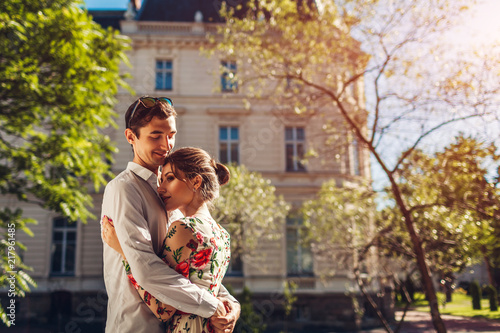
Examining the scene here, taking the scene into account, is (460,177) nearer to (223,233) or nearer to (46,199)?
(223,233)

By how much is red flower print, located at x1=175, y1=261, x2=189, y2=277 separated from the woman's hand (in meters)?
0.30

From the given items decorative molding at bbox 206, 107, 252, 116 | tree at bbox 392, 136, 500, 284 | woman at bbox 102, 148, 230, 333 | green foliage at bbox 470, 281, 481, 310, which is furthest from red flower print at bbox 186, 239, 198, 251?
decorative molding at bbox 206, 107, 252, 116

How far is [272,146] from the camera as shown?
1686cm

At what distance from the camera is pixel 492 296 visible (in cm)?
677

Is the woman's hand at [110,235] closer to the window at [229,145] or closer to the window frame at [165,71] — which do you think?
the window at [229,145]

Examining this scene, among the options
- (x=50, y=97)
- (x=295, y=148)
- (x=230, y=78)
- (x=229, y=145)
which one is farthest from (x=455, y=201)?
(x=229, y=145)

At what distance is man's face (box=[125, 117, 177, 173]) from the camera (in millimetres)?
2115

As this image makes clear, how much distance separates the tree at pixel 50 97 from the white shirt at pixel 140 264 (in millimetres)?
5365

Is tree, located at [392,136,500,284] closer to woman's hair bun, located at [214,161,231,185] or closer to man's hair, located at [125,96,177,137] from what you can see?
woman's hair bun, located at [214,161,231,185]

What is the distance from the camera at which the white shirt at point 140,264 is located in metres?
1.77

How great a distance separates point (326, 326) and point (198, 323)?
14.5 meters

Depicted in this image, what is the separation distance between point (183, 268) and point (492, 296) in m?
6.86

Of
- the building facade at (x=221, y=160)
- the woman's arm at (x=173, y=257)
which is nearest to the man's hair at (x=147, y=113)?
the woman's arm at (x=173, y=257)

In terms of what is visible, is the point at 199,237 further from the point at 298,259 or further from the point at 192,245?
the point at 298,259
